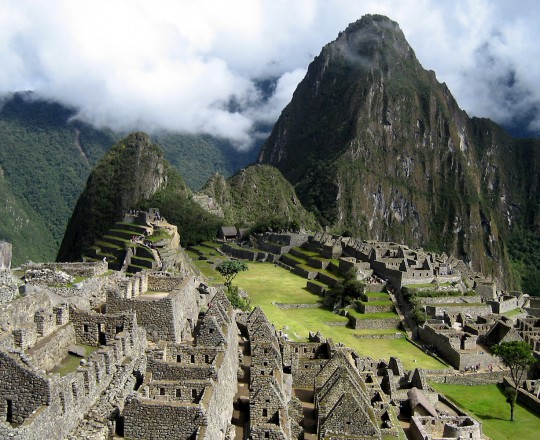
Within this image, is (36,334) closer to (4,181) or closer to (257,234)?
(257,234)

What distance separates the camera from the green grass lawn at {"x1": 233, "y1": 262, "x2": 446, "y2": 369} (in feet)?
144

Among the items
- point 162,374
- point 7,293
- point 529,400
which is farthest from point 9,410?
point 529,400

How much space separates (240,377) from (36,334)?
279 inches

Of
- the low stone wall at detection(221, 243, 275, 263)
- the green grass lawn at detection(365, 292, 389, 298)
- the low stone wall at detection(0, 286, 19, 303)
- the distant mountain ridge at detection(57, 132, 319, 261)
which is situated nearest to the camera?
the low stone wall at detection(0, 286, 19, 303)

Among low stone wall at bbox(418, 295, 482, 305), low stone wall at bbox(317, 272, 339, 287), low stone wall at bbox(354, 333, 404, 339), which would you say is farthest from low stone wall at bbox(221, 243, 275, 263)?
low stone wall at bbox(354, 333, 404, 339)

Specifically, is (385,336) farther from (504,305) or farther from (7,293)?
(7,293)

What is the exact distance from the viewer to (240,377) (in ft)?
62.5

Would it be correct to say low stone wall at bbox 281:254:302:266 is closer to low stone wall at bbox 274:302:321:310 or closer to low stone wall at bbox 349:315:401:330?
low stone wall at bbox 274:302:321:310

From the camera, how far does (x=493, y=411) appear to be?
36.5 m

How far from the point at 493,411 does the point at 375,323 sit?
1644 centimetres

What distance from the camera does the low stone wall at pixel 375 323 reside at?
5184 centimetres

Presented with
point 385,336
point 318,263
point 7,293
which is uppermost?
point 7,293

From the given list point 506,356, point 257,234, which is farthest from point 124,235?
point 506,356

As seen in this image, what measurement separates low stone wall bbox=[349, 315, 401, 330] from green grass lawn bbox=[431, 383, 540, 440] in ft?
35.9
